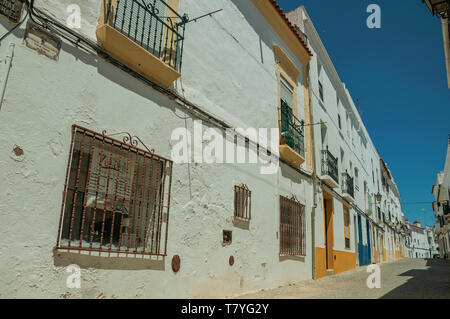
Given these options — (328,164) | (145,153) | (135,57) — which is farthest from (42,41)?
(328,164)

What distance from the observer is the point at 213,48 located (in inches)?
243

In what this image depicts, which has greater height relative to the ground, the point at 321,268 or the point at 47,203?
the point at 47,203

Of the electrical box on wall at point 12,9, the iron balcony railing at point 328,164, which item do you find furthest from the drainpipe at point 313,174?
the electrical box on wall at point 12,9

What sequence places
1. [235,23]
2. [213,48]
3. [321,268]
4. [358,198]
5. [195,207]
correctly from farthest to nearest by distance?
[358,198], [321,268], [235,23], [213,48], [195,207]

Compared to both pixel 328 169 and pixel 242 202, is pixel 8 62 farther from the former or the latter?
pixel 328 169

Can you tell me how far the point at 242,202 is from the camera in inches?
246

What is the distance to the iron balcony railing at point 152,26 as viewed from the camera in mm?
4477

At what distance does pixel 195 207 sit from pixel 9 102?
272 centimetres

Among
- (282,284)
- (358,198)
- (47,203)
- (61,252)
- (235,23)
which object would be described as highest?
(235,23)

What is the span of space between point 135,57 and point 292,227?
5.31 m

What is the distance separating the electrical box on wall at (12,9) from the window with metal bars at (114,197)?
1.10 meters

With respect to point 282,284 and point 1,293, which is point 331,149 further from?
point 1,293

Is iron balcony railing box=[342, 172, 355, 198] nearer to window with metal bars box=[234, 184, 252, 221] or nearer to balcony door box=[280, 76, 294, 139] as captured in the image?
balcony door box=[280, 76, 294, 139]
